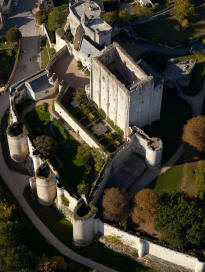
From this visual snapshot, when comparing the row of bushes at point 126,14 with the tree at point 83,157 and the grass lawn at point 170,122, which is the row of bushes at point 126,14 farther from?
the tree at point 83,157

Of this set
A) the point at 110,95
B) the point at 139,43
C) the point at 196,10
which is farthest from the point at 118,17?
the point at 110,95

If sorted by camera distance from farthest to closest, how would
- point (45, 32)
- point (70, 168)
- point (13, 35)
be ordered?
1. point (45, 32)
2. point (13, 35)
3. point (70, 168)

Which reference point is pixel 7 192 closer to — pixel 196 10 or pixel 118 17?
pixel 118 17

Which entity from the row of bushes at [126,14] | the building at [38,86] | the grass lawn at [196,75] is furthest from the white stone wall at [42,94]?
the grass lawn at [196,75]

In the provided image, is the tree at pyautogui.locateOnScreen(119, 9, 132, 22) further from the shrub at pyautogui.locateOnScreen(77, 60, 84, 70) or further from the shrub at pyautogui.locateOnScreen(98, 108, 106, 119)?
the shrub at pyautogui.locateOnScreen(98, 108, 106, 119)

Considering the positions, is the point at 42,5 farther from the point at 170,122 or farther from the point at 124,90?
the point at 124,90

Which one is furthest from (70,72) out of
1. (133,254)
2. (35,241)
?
(133,254)
